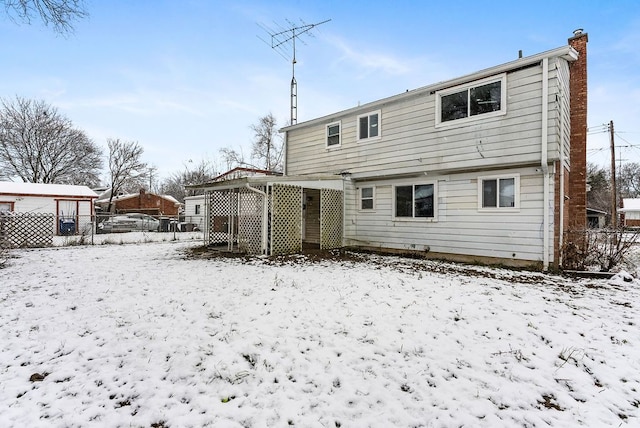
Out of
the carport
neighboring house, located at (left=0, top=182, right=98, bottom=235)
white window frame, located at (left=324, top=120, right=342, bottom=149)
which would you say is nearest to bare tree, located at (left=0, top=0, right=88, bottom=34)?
the carport

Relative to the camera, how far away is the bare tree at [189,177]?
3881cm

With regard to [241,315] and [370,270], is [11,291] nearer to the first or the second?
[241,315]

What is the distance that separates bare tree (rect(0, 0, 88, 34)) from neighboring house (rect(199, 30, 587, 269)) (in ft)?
17.5

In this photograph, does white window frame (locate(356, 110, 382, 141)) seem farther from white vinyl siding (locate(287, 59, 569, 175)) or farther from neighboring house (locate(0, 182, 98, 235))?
neighboring house (locate(0, 182, 98, 235))

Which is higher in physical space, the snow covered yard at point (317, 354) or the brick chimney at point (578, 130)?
the brick chimney at point (578, 130)

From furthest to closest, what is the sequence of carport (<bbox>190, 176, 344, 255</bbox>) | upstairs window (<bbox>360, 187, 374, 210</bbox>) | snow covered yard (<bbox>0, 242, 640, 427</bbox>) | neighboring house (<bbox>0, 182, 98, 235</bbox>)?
neighboring house (<bbox>0, 182, 98, 235</bbox>) → upstairs window (<bbox>360, 187, 374, 210</bbox>) → carport (<bbox>190, 176, 344, 255</bbox>) → snow covered yard (<bbox>0, 242, 640, 427</bbox>)

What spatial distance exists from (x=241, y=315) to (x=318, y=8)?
12265 mm

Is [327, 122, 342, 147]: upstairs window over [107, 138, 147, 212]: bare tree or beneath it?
beneath

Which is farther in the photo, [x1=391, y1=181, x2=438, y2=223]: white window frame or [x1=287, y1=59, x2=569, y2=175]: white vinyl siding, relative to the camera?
[x1=391, y1=181, x2=438, y2=223]: white window frame

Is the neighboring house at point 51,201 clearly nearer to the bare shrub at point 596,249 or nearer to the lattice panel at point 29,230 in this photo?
the lattice panel at point 29,230

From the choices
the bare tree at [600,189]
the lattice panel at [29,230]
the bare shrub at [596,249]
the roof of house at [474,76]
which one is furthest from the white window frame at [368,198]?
the bare tree at [600,189]

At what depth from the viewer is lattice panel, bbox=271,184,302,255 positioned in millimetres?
10273

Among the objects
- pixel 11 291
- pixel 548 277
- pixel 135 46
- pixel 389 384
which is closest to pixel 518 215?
pixel 548 277

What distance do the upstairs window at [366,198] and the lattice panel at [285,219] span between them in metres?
2.43
